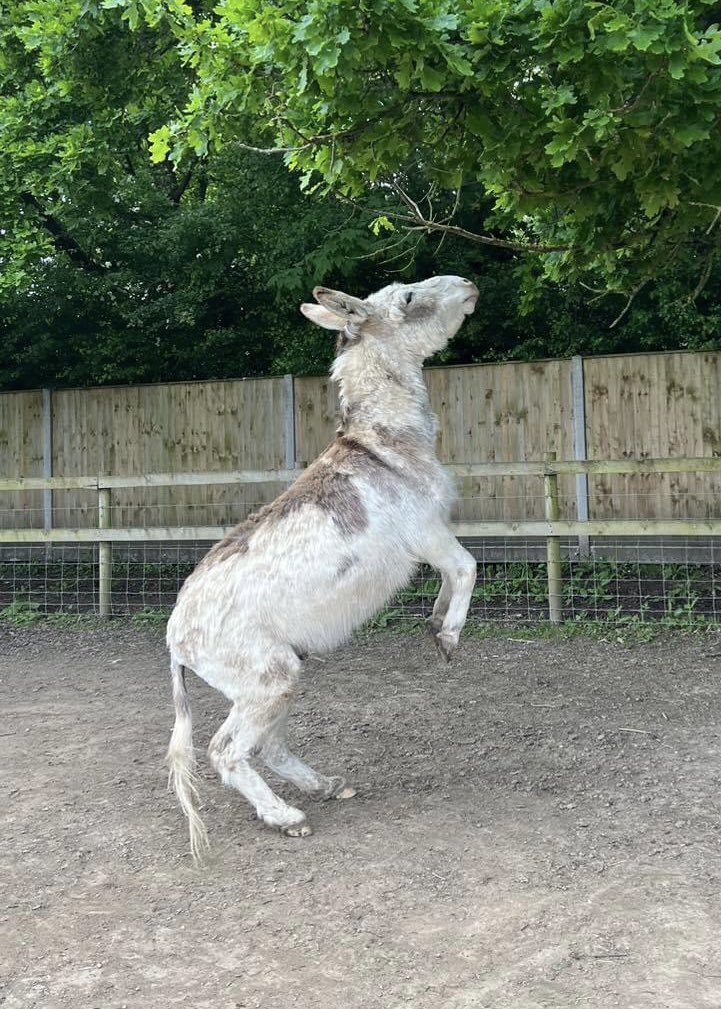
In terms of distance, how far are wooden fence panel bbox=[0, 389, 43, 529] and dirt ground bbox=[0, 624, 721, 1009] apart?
8.44 metres

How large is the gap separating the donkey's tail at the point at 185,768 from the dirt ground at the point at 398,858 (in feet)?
0.36

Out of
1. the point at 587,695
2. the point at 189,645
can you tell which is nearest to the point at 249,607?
the point at 189,645

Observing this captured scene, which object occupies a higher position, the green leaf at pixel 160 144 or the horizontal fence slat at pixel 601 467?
the green leaf at pixel 160 144

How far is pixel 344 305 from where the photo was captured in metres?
4.85

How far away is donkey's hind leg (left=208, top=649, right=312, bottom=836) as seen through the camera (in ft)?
14.3

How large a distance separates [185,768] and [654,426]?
8.96 m

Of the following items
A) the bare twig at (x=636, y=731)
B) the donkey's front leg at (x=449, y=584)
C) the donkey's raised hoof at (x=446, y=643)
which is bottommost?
the bare twig at (x=636, y=731)

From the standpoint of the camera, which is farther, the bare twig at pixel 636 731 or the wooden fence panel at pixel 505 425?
the wooden fence panel at pixel 505 425

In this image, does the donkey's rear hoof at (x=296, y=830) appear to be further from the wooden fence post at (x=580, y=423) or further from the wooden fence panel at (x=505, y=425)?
the wooden fence post at (x=580, y=423)

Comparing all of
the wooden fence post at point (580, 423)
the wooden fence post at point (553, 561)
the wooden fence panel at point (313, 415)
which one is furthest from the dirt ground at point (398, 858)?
the wooden fence panel at point (313, 415)

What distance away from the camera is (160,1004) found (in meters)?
3.06

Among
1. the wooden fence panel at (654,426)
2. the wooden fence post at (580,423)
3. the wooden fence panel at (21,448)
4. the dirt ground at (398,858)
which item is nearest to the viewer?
the dirt ground at (398,858)

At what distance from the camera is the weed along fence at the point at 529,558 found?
8.64m

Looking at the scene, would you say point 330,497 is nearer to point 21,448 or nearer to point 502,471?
point 502,471
